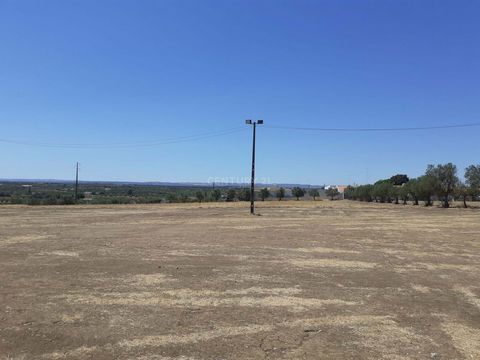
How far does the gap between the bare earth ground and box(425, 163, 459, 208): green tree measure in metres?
47.2

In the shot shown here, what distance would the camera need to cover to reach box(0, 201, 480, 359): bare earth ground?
6934 mm

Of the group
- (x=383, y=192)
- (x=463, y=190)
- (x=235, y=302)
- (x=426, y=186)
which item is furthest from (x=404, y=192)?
(x=235, y=302)

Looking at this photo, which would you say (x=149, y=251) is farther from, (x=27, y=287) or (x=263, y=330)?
(x=263, y=330)

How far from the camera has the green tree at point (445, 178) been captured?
61844 mm

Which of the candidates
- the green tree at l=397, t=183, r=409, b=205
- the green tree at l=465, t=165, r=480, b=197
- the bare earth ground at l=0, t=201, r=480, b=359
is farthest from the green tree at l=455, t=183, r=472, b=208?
the bare earth ground at l=0, t=201, r=480, b=359

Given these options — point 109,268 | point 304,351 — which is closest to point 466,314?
point 304,351

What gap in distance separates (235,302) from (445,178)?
2315 inches

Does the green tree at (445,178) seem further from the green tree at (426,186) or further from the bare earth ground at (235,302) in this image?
the bare earth ground at (235,302)

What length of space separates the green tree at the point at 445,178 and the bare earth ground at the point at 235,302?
47.2 meters

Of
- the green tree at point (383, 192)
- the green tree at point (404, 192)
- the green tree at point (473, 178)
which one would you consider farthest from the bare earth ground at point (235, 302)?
the green tree at point (383, 192)

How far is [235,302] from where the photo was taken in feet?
31.1

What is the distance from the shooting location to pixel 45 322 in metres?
7.90

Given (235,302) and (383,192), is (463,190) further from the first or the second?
(235,302)

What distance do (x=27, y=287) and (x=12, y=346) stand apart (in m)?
3.97
